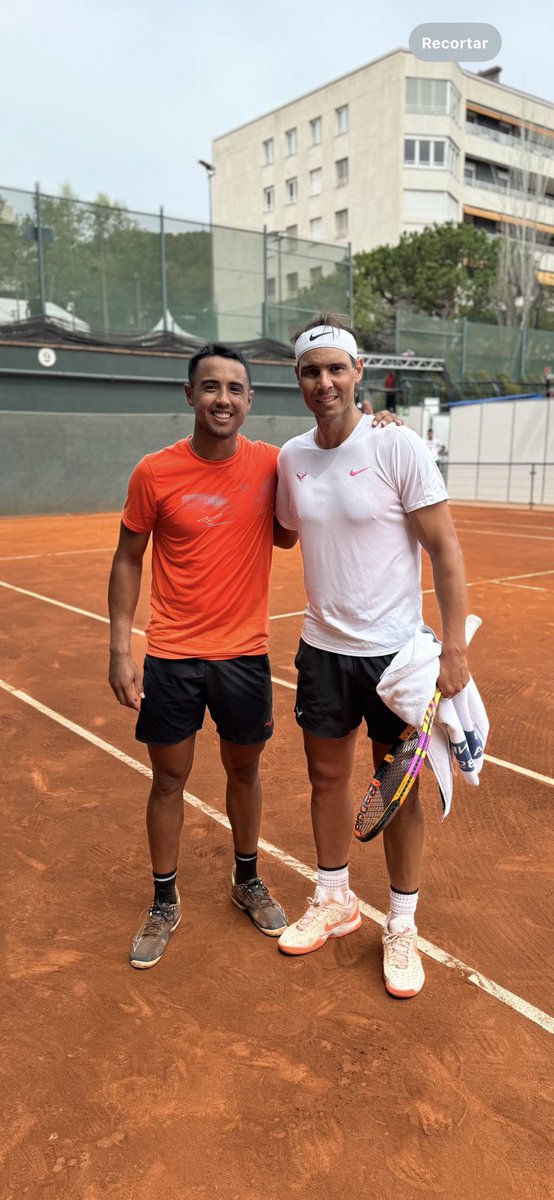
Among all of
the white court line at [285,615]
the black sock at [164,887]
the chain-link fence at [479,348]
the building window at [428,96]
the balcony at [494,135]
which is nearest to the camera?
the black sock at [164,887]

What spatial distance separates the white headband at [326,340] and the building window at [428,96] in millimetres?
52090

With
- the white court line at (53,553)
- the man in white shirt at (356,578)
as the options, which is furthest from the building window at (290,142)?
the man in white shirt at (356,578)

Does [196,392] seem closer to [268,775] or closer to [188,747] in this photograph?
[188,747]

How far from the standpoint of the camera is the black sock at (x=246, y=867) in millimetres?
3287

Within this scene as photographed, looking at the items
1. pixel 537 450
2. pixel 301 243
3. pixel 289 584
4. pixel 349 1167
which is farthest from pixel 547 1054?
pixel 301 243

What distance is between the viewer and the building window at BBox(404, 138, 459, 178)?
154 ft

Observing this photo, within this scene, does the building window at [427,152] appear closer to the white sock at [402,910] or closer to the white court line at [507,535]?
the white court line at [507,535]

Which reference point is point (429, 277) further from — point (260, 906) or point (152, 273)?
point (260, 906)

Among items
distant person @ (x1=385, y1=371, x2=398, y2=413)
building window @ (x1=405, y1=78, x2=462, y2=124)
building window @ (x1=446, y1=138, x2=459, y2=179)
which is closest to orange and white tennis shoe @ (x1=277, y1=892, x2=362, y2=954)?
distant person @ (x1=385, y1=371, x2=398, y2=413)

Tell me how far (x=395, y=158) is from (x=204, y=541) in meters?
51.0

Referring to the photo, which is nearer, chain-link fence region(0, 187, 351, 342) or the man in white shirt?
the man in white shirt

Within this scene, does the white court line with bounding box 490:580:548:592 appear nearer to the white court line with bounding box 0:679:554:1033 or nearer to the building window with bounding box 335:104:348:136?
the white court line with bounding box 0:679:554:1033

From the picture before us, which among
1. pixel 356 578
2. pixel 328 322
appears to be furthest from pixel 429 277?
pixel 356 578

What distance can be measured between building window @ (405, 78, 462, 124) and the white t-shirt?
A: 172ft
